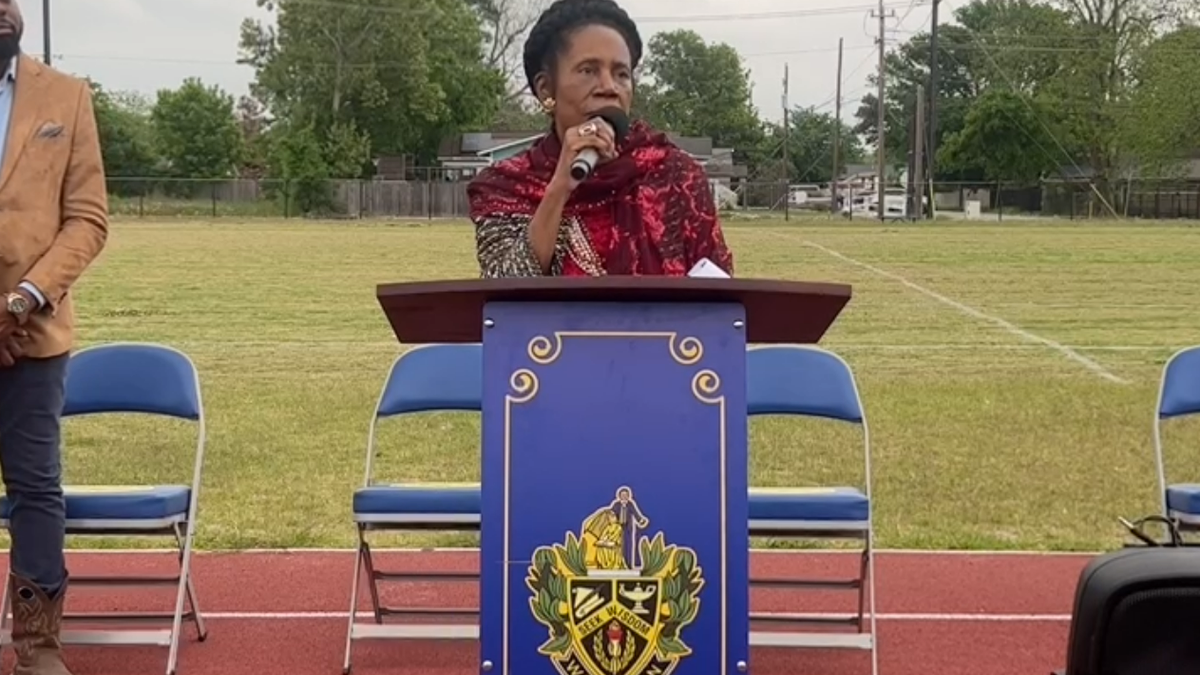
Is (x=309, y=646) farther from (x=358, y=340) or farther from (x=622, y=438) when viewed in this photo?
(x=358, y=340)

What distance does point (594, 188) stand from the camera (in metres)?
2.90

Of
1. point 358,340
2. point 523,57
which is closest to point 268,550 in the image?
point 523,57

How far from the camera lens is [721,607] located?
8.38ft

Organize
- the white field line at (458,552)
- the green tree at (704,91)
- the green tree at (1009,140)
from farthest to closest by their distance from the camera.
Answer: the green tree at (704,91), the green tree at (1009,140), the white field line at (458,552)

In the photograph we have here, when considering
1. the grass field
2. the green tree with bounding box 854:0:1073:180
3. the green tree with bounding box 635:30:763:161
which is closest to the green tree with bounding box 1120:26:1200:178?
the green tree with bounding box 854:0:1073:180

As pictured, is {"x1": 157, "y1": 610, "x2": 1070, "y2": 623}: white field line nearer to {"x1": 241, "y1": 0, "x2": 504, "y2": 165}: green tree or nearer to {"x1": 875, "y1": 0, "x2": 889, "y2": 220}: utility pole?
{"x1": 875, "y1": 0, "x2": 889, "y2": 220}: utility pole

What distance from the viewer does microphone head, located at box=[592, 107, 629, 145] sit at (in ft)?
9.30

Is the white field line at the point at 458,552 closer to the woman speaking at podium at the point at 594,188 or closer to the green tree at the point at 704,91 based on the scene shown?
the woman speaking at podium at the point at 594,188

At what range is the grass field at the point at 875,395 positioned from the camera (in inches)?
306

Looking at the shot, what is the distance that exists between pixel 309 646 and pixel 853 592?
213 cm

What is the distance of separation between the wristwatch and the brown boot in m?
0.85

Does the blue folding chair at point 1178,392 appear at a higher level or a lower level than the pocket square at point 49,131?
lower

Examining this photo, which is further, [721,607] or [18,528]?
[18,528]

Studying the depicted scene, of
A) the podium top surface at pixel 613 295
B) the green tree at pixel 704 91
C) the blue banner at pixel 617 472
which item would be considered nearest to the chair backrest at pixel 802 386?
the podium top surface at pixel 613 295
